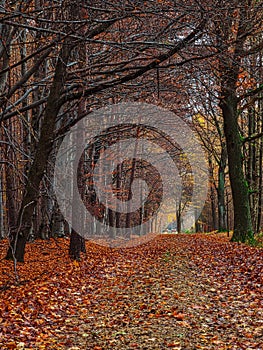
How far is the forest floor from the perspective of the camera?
5.92m

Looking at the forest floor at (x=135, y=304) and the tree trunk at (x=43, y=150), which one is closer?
the forest floor at (x=135, y=304)

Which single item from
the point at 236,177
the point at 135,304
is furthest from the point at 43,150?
the point at 236,177

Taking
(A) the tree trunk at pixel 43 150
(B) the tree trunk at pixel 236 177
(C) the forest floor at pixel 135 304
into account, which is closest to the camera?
(C) the forest floor at pixel 135 304

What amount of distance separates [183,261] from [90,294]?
4400mm

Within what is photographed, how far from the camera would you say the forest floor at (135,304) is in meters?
5.92

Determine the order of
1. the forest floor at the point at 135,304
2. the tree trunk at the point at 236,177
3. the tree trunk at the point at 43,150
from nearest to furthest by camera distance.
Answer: the forest floor at the point at 135,304 < the tree trunk at the point at 43,150 < the tree trunk at the point at 236,177

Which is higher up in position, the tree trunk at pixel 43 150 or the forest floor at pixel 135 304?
the tree trunk at pixel 43 150

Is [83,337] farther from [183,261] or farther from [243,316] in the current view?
[183,261]

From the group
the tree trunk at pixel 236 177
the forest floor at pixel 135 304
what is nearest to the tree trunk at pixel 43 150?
the forest floor at pixel 135 304

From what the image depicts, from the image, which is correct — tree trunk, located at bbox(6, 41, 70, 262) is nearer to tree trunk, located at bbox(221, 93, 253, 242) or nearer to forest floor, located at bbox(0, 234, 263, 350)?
forest floor, located at bbox(0, 234, 263, 350)

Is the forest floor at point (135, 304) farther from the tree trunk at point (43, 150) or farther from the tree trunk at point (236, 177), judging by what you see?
the tree trunk at point (236, 177)

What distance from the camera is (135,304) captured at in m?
7.92

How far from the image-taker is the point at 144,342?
18.9 ft

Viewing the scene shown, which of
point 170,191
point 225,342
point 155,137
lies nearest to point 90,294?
point 225,342
